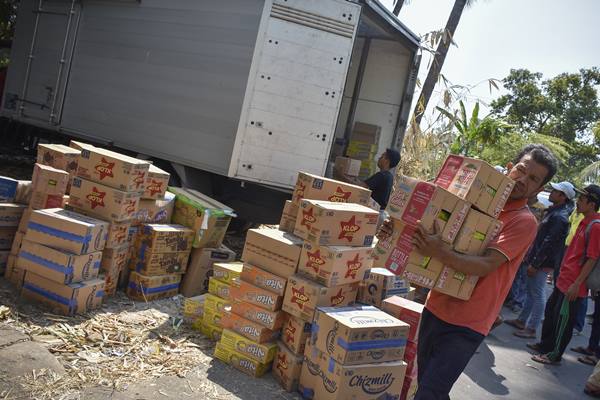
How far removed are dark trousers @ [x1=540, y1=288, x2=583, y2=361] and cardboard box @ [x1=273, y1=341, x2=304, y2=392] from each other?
3560mm

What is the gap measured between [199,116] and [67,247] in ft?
9.99

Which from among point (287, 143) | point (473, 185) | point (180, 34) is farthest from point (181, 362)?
point (180, 34)

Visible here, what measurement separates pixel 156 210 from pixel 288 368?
2.38 metres

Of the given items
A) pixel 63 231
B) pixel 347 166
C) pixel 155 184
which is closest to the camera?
pixel 63 231

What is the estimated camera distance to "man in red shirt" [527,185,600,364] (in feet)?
18.2

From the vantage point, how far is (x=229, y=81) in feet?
21.2

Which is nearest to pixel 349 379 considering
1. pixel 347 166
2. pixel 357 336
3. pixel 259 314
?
pixel 357 336

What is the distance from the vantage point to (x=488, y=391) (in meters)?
4.74

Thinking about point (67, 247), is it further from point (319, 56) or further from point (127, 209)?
point (319, 56)

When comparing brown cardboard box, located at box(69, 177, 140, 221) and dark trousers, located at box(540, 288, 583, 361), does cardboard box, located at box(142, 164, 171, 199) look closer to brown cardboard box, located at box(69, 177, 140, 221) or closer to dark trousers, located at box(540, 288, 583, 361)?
brown cardboard box, located at box(69, 177, 140, 221)

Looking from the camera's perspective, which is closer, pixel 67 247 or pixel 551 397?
pixel 67 247

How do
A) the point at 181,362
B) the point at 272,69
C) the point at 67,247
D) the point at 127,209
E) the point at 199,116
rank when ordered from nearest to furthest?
the point at 181,362 < the point at 67,247 < the point at 127,209 < the point at 272,69 < the point at 199,116

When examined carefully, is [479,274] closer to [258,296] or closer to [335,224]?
[335,224]

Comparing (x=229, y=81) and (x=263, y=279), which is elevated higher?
(x=229, y=81)
